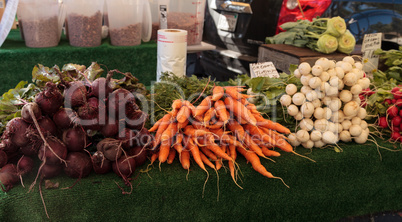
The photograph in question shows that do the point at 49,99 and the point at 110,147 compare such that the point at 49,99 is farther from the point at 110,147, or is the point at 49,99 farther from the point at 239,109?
the point at 239,109

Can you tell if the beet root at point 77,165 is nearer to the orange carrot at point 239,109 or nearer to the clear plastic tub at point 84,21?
the orange carrot at point 239,109

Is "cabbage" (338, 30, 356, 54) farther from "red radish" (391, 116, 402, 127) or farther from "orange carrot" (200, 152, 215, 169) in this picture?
"orange carrot" (200, 152, 215, 169)

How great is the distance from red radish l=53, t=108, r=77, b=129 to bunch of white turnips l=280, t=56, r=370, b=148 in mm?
1017

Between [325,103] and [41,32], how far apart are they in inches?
82.3

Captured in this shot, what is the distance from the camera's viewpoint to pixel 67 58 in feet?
7.88

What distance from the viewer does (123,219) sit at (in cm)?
120

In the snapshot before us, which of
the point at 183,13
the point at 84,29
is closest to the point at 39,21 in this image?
the point at 84,29

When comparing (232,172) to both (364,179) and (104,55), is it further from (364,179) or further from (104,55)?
(104,55)

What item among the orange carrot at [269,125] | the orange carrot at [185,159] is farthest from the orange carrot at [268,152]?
the orange carrot at [185,159]

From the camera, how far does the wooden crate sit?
2.13 m

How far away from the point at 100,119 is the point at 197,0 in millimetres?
1775

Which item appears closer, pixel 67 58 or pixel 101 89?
pixel 101 89

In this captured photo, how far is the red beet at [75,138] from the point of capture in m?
1.12

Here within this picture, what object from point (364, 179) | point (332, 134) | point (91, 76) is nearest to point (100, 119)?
point (91, 76)
